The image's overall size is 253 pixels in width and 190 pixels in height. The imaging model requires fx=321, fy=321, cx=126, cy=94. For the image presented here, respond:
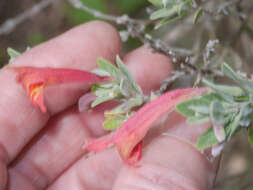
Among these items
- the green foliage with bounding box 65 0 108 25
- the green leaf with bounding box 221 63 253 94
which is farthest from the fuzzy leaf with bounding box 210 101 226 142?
the green foliage with bounding box 65 0 108 25

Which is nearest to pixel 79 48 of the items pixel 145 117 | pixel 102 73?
pixel 102 73

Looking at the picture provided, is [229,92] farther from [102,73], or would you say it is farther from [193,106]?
[102,73]

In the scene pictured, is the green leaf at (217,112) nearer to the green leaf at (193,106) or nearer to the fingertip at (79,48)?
the green leaf at (193,106)

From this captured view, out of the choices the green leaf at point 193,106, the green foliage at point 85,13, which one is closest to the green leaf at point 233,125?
the green leaf at point 193,106

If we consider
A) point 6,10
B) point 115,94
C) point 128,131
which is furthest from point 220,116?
point 6,10

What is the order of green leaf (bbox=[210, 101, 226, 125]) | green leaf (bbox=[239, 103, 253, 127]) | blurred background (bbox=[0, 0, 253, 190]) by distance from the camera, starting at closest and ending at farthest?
1. green leaf (bbox=[210, 101, 226, 125])
2. green leaf (bbox=[239, 103, 253, 127])
3. blurred background (bbox=[0, 0, 253, 190])

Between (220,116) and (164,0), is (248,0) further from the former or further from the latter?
(220,116)

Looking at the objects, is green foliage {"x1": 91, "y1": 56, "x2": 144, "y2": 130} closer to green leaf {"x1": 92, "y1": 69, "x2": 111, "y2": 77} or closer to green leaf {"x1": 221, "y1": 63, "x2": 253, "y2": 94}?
green leaf {"x1": 92, "y1": 69, "x2": 111, "y2": 77}
